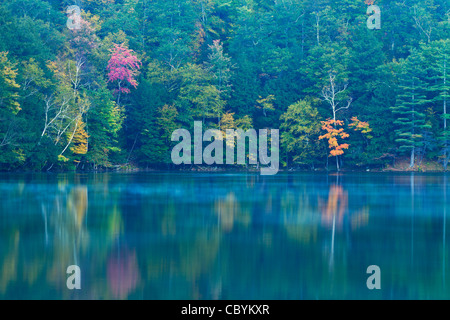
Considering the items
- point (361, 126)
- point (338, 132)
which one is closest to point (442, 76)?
point (361, 126)

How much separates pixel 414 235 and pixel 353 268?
11.9 feet

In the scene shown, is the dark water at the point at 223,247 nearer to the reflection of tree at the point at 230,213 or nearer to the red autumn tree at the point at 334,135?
the reflection of tree at the point at 230,213

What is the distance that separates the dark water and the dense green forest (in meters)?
20.0

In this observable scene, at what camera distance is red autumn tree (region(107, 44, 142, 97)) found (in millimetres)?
42312

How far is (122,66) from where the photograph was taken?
4259 cm

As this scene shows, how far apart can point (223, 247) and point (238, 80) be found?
3691 cm

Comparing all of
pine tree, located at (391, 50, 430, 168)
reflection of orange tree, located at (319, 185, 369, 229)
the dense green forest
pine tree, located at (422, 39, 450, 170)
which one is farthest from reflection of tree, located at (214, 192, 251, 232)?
pine tree, located at (422, 39, 450, 170)

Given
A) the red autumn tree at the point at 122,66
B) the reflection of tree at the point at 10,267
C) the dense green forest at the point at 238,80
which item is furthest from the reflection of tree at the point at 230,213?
the red autumn tree at the point at 122,66

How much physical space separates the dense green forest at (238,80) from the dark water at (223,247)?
20.0 m

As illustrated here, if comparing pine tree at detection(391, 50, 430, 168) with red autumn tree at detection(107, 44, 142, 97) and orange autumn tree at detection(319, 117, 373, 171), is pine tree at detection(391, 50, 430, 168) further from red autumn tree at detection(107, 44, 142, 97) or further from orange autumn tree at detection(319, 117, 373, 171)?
red autumn tree at detection(107, 44, 142, 97)

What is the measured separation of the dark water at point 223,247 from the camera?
780cm

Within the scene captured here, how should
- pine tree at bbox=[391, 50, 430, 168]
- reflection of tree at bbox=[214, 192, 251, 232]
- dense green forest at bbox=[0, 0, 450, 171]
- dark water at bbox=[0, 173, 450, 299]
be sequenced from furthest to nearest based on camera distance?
pine tree at bbox=[391, 50, 430, 168] → dense green forest at bbox=[0, 0, 450, 171] → reflection of tree at bbox=[214, 192, 251, 232] → dark water at bbox=[0, 173, 450, 299]

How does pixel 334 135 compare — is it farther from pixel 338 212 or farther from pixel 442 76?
pixel 338 212

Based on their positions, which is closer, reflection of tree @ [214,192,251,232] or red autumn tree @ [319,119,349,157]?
reflection of tree @ [214,192,251,232]
